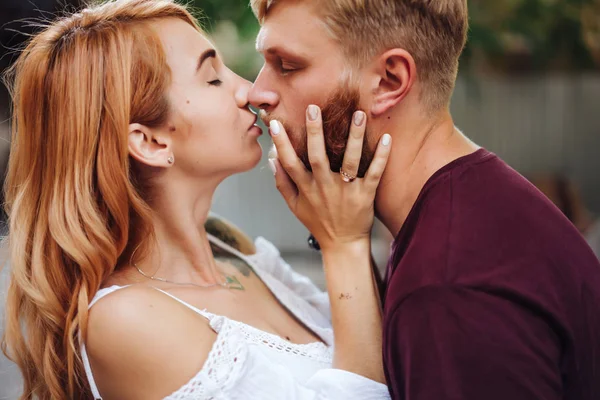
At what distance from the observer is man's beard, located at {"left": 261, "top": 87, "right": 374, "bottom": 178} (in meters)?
2.09

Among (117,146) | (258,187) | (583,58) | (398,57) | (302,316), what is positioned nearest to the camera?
(398,57)

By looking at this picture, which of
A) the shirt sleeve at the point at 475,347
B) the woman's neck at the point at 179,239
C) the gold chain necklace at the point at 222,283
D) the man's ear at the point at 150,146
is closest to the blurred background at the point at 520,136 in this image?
the gold chain necklace at the point at 222,283

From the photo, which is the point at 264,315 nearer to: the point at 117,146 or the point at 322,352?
the point at 322,352

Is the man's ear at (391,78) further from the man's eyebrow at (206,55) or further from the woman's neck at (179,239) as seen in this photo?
the woman's neck at (179,239)

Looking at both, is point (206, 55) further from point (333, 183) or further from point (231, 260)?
point (231, 260)

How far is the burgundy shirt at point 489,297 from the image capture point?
1662 millimetres

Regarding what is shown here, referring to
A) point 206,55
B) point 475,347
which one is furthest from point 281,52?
point 475,347

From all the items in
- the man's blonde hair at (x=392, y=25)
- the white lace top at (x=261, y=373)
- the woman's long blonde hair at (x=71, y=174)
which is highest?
the man's blonde hair at (x=392, y=25)

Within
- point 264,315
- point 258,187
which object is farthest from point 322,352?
point 258,187

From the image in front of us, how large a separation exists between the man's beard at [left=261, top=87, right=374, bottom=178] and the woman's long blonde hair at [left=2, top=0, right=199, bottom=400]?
472 mm

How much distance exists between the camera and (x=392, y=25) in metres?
2.05

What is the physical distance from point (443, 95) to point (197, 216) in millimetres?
975

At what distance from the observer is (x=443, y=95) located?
Result: 84.9 inches

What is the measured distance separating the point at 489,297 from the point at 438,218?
10.8 inches
